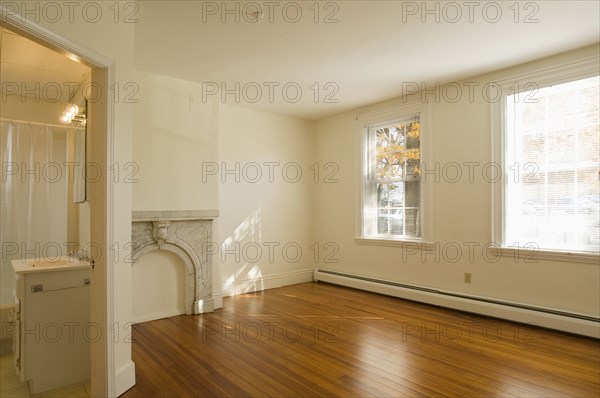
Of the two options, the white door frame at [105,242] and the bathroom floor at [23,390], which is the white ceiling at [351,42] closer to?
the white door frame at [105,242]

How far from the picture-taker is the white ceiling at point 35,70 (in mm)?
3188

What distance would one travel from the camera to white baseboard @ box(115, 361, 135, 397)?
7.79 ft

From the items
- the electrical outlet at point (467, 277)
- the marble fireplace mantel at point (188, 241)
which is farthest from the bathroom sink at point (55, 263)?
the electrical outlet at point (467, 277)

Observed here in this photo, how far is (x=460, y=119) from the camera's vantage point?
4309 mm

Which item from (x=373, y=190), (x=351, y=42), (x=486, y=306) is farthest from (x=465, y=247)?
(x=351, y=42)

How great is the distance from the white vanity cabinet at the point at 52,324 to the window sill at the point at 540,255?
3914 millimetres

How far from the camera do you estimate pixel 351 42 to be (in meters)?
3.34

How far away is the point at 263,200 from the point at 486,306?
321 cm

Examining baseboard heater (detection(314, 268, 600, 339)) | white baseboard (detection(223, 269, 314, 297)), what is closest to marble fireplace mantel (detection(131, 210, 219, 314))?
white baseboard (detection(223, 269, 314, 297))

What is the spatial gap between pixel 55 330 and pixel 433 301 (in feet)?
12.6

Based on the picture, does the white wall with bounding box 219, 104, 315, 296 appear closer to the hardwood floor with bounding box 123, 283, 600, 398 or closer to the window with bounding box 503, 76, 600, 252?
the hardwood floor with bounding box 123, 283, 600, 398

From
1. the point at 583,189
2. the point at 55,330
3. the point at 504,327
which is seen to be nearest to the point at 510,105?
the point at 583,189

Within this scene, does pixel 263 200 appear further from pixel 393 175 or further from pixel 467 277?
pixel 467 277

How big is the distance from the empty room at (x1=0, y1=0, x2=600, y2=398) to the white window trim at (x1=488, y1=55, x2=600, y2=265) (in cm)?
2
